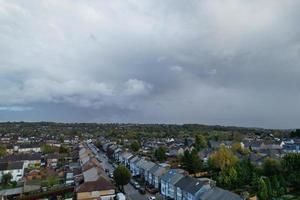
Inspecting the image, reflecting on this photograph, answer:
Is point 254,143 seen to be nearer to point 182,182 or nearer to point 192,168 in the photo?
point 192,168

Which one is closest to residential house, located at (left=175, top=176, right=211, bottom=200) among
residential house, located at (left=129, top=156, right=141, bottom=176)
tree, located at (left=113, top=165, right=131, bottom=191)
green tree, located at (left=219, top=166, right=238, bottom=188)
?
green tree, located at (left=219, top=166, right=238, bottom=188)

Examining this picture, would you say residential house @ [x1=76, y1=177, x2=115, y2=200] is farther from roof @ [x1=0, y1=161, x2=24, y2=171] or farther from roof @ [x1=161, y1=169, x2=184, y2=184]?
roof @ [x1=0, y1=161, x2=24, y2=171]

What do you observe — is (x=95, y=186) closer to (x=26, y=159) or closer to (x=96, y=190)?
(x=96, y=190)

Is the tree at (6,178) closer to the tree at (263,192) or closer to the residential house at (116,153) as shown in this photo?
the residential house at (116,153)

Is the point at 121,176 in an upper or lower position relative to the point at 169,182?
upper

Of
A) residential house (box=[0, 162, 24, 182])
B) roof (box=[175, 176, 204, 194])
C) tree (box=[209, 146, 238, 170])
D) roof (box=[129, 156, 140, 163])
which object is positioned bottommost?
residential house (box=[0, 162, 24, 182])

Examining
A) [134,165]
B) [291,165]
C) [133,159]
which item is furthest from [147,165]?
[291,165]
